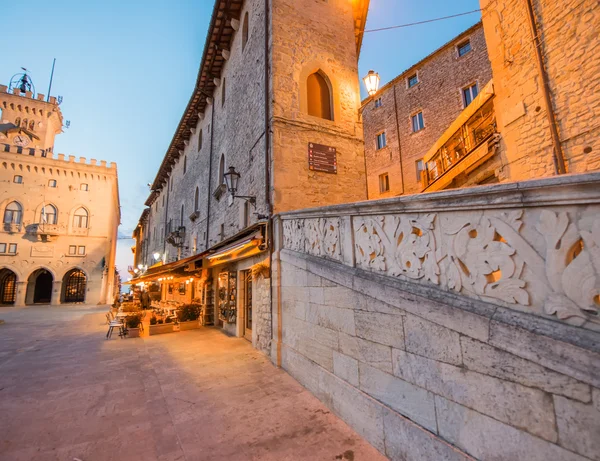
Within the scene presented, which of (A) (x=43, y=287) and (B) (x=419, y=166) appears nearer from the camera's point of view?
(B) (x=419, y=166)

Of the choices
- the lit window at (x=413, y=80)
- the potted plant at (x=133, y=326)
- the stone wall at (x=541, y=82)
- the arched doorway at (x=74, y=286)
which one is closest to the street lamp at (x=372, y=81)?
the stone wall at (x=541, y=82)

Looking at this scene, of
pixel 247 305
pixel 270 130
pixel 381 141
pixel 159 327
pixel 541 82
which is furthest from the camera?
pixel 381 141

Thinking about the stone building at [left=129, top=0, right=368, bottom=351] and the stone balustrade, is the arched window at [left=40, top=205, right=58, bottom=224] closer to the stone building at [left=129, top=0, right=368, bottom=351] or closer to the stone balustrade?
the stone building at [left=129, top=0, right=368, bottom=351]

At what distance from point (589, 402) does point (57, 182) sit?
40272mm

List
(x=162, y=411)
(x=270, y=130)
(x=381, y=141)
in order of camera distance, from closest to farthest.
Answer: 1. (x=162, y=411)
2. (x=270, y=130)
3. (x=381, y=141)

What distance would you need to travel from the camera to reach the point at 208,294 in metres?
12.8

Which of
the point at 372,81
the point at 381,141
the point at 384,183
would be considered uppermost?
the point at 381,141

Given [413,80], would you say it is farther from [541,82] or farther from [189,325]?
[189,325]

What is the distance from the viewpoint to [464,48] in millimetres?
17625

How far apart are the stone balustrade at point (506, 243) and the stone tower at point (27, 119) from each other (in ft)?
148

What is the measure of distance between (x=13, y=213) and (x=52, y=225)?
142 inches

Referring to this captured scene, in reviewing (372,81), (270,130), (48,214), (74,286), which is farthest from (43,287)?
(372,81)

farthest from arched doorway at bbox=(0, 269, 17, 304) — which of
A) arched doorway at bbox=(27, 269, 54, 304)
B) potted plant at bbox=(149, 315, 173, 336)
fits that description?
potted plant at bbox=(149, 315, 173, 336)

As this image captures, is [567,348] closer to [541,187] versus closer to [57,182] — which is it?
[541,187]
